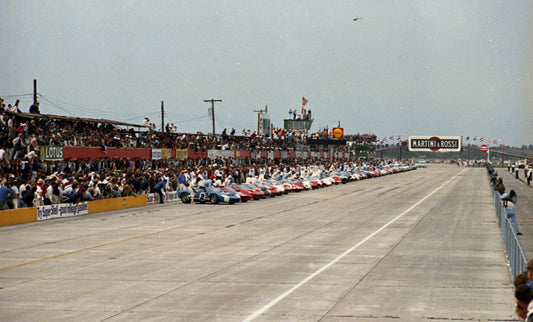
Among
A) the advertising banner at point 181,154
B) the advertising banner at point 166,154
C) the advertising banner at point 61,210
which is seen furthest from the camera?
the advertising banner at point 181,154

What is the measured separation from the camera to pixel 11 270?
16125 millimetres

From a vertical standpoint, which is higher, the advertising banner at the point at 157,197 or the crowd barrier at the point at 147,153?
the crowd barrier at the point at 147,153

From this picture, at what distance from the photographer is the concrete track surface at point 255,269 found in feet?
38.2

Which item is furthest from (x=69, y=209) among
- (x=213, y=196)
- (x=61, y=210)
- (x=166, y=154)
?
(x=166, y=154)

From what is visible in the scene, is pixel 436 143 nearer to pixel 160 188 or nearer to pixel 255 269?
pixel 160 188

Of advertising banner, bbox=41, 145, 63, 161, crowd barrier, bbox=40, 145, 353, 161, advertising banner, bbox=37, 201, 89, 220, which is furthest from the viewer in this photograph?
crowd barrier, bbox=40, 145, 353, 161

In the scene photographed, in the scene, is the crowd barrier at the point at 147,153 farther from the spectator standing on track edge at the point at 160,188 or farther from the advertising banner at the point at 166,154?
the spectator standing on track edge at the point at 160,188

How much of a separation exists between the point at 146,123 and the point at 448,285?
43.4 metres

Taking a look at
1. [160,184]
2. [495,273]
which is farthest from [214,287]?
[160,184]

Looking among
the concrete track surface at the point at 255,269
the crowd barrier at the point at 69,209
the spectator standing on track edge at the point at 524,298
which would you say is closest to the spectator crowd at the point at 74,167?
the crowd barrier at the point at 69,209

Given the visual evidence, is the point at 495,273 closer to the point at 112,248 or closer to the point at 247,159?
the point at 112,248

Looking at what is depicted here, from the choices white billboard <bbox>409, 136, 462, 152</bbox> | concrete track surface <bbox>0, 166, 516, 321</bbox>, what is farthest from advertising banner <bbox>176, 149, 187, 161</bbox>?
white billboard <bbox>409, 136, 462, 152</bbox>

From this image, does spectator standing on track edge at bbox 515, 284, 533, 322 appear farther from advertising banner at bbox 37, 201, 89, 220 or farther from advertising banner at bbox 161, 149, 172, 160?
advertising banner at bbox 161, 149, 172, 160

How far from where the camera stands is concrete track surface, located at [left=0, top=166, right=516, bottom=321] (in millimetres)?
11648
